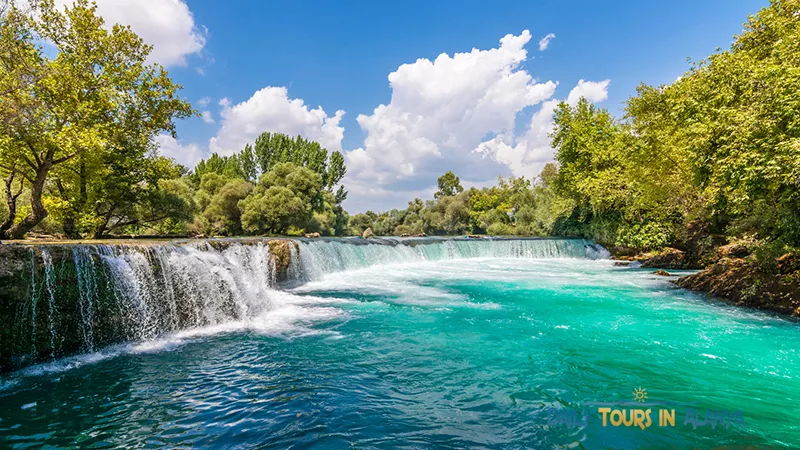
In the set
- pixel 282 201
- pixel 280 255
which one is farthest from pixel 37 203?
pixel 282 201

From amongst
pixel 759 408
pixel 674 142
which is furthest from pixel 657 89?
A: pixel 759 408

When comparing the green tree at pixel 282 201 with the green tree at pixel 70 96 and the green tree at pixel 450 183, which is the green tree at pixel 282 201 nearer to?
the green tree at pixel 70 96

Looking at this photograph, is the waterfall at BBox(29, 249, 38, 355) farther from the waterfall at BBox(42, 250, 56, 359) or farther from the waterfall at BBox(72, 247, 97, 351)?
the waterfall at BBox(72, 247, 97, 351)

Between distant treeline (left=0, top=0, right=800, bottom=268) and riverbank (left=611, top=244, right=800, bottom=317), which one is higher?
distant treeline (left=0, top=0, right=800, bottom=268)

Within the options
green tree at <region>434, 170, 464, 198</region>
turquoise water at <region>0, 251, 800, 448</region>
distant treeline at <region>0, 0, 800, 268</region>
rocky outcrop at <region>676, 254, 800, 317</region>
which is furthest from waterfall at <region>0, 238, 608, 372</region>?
green tree at <region>434, 170, 464, 198</region>

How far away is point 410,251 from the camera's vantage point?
893 inches

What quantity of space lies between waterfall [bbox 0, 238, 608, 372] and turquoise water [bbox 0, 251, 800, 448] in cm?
49

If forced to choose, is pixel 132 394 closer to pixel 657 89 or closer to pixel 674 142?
pixel 674 142

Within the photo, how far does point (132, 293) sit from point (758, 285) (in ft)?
51.0

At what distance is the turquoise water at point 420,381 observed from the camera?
12.6ft

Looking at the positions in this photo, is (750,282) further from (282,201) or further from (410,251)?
(282,201)

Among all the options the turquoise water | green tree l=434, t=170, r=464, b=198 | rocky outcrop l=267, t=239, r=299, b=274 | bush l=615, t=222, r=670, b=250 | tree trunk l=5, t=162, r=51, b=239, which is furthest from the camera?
green tree l=434, t=170, r=464, b=198

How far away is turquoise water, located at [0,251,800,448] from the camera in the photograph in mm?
3848

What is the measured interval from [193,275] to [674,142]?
1982cm
